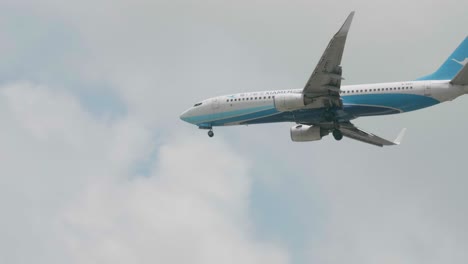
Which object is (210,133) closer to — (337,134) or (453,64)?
(337,134)

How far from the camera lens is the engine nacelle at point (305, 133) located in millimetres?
94938

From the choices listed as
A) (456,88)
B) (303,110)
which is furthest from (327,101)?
(456,88)

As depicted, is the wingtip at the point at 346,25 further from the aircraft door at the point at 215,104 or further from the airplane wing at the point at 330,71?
the aircraft door at the point at 215,104

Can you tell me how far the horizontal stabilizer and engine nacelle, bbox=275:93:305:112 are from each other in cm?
949

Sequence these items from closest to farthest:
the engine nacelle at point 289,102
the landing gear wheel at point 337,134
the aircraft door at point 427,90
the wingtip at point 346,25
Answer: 1. the wingtip at point 346,25
2. the aircraft door at point 427,90
3. the engine nacelle at point 289,102
4. the landing gear wheel at point 337,134

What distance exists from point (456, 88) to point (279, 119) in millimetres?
12079

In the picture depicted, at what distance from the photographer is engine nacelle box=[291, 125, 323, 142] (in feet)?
311

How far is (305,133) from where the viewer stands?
313ft

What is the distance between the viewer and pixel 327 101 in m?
89.3

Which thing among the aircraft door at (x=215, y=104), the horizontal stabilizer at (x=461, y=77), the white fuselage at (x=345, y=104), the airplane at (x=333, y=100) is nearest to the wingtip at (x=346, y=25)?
the airplane at (x=333, y=100)

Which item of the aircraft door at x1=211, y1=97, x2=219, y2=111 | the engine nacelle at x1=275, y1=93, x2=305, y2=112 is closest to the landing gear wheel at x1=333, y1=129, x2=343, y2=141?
the engine nacelle at x1=275, y1=93, x2=305, y2=112

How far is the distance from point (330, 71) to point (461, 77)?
8070 mm

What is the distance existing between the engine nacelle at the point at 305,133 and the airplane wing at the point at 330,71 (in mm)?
6627

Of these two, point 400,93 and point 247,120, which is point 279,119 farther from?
point 400,93
